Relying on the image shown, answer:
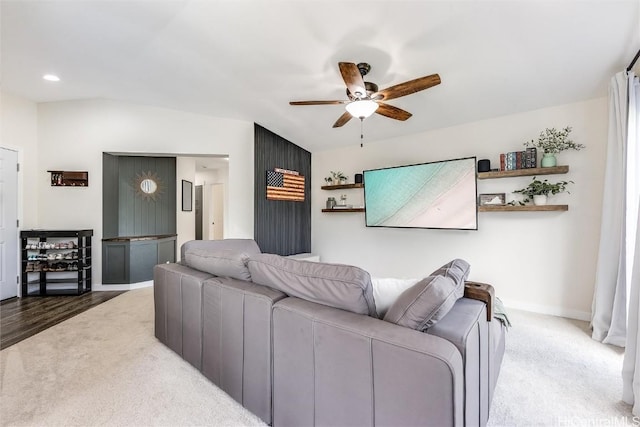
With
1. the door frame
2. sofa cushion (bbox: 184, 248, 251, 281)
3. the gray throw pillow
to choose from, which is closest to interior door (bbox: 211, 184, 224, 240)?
the door frame

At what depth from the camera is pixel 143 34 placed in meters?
2.52

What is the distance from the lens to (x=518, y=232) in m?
3.54

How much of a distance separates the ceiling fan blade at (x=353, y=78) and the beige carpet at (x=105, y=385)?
2365mm

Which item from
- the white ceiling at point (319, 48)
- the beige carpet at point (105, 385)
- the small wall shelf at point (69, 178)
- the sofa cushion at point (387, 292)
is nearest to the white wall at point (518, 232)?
the white ceiling at point (319, 48)

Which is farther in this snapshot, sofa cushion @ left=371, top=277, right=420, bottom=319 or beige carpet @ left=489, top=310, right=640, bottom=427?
beige carpet @ left=489, top=310, right=640, bottom=427

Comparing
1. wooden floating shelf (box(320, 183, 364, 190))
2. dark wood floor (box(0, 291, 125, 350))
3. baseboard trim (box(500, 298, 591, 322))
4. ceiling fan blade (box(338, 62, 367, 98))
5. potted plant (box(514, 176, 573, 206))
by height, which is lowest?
dark wood floor (box(0, 291, 125, 350))

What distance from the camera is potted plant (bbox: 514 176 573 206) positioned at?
3.21 metres

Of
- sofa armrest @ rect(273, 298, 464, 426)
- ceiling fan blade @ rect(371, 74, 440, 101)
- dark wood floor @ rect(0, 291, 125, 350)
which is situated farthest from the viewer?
dark wood floor @ rect(0, 291, 125, 350)

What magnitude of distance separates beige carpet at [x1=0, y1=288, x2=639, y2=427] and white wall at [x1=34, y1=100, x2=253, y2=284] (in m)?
2.12

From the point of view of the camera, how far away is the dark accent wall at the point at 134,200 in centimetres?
437

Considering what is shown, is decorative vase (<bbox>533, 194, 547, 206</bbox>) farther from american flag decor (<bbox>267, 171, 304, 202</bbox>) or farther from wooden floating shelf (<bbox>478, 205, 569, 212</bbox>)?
american flag decor (<bbox>267, 171, 304, 202</bbox>)

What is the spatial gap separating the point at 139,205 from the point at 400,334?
504 cm

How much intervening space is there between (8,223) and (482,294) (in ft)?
18.4

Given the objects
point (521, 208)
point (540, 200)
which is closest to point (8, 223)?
point (521, 208)
